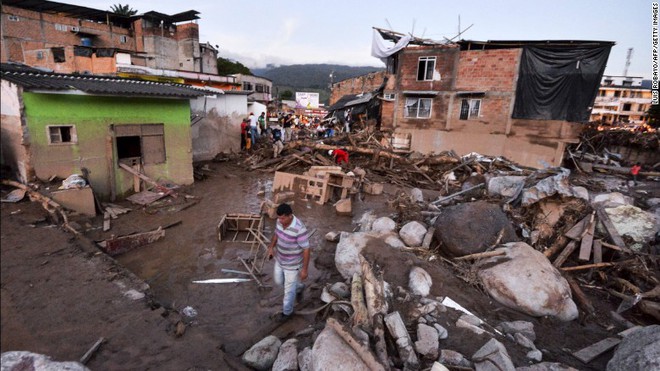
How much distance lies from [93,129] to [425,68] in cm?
1816

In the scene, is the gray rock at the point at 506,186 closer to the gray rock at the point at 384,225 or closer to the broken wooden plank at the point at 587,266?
the broken wooden plank at the point at 587,266

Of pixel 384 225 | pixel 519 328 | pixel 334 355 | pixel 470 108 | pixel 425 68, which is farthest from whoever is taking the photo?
pixel 425 68

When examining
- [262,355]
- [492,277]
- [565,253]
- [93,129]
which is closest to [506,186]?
[565,253]

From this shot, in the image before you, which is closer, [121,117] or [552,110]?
[121,117]

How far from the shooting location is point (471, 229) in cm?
654

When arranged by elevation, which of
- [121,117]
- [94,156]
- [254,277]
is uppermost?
[121,117]

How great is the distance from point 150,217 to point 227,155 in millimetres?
9116

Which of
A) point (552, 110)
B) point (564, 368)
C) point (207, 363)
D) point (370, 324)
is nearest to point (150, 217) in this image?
point (207, 363)

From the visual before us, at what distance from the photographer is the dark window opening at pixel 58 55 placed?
24925mm

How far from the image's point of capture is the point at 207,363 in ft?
13.0

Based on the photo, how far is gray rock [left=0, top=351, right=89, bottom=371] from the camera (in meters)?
1.63

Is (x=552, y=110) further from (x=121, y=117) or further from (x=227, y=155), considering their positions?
(x=121, y=117)

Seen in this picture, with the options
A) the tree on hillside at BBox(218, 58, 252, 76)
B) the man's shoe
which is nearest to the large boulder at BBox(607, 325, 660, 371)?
the man's shoe

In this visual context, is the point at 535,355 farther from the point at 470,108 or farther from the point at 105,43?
the point at 105,43
